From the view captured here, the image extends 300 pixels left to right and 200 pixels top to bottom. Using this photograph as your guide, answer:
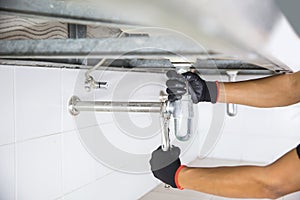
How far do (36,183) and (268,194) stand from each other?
22.9 inches

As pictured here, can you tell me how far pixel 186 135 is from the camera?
0.87 meters

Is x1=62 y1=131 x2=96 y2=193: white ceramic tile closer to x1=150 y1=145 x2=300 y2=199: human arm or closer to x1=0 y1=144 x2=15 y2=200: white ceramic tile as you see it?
x1=0 y1=144 x2=15 y2=200: white ceramic tile

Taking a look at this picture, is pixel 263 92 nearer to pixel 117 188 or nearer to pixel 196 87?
pixel 196 87

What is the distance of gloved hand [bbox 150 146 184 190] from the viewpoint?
2.26 ft

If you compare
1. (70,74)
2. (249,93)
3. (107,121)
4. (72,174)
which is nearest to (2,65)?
(70,74)

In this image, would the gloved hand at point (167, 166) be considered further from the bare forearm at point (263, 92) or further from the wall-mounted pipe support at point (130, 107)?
the bare forearm at point (263, 92)

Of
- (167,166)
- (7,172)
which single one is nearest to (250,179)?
(167,166)

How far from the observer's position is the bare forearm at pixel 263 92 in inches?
38.3

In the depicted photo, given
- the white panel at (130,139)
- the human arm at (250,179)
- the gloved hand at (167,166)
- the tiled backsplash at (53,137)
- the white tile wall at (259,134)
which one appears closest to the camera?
the human arm at (250,179)

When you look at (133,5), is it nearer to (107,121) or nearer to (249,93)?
(249,93)

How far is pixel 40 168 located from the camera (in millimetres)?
896

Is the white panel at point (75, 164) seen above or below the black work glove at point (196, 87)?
below

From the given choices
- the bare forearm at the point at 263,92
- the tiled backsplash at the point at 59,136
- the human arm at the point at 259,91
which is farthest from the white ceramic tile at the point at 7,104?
the bare forearm at the point at 263,92

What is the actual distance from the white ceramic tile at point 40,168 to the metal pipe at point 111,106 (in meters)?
0.10
